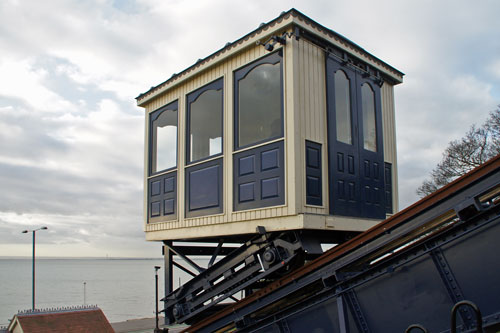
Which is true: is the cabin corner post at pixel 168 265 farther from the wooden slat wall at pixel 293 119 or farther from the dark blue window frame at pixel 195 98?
the dark blue window frame at pixel 195 98

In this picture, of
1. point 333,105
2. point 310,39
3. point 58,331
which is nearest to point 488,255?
point 333,105

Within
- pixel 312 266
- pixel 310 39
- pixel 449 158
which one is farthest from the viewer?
pixel 449 158

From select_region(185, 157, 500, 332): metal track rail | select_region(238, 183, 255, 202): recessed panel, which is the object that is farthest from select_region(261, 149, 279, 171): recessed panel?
select_region(185, 157, 500, 332): metal track rail

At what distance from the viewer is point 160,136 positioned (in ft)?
33.0

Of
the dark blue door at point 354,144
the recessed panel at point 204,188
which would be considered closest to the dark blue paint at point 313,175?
the dark blue door at point 354,144

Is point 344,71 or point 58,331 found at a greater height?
point 344,71

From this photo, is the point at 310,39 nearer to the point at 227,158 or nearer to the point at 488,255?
the point at 227,158

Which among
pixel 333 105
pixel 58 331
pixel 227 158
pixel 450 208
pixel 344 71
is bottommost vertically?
pixel 58 331

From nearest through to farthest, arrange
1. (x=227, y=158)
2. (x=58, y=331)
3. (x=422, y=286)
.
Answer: (x=422, y=286)
(x=227, y=158)
(x=58, y=331)

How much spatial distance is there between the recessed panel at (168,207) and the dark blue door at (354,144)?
139 inches

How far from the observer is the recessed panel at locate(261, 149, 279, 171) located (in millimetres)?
7066

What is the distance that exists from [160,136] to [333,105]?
4.14 metres

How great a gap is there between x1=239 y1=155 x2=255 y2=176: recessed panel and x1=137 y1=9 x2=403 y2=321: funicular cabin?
0.02 metres

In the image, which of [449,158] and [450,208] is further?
[449,158]
